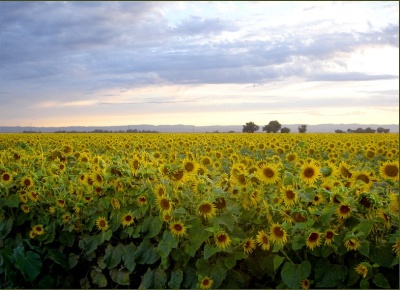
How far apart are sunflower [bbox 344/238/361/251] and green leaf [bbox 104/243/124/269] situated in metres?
2.22

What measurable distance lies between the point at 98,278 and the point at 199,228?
5.10 feet

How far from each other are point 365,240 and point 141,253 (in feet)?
6.51

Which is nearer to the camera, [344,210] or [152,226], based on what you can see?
[344,210]

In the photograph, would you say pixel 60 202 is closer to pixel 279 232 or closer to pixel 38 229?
pixel 38 229

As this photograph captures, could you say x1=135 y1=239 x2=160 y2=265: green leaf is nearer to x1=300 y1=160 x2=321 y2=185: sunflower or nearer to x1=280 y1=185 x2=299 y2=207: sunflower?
x1=280 y1=185 x2=299 y2=207: sunflower

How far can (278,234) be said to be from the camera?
3.98 meters

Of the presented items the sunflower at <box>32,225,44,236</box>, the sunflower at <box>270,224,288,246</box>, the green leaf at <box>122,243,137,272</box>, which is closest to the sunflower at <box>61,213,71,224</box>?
the sunflower at <box>32,225,44,236</box>

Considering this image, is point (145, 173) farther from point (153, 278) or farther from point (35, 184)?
point (35, 184)

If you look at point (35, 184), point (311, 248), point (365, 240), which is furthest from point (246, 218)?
point (35, 184)

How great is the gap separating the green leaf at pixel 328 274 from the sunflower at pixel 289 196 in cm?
51

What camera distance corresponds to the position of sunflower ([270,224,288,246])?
3.94m

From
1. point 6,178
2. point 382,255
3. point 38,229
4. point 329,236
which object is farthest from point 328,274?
point 6,178

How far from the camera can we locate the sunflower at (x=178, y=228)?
428cm

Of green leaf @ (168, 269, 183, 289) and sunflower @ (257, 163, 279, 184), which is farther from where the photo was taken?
sunflower @ (257, 163, 279, 184)
